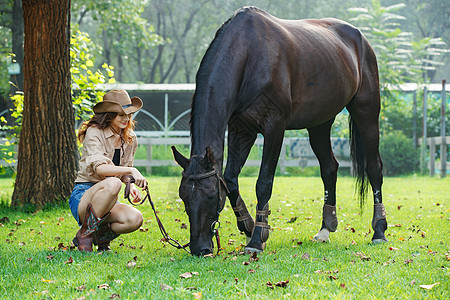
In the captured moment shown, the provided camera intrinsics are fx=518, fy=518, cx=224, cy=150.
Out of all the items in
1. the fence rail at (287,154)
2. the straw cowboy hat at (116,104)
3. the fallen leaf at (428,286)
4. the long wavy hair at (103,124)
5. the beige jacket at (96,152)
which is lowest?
the fence rail at (287,154)

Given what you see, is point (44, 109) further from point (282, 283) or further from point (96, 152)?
point (282, 283)

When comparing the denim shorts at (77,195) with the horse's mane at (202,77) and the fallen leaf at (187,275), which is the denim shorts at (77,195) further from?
the fallen leaf at (187,275)

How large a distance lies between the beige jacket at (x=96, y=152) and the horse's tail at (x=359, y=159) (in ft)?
9.10

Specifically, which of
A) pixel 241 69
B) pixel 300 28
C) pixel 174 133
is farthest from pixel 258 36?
pixel 174 133

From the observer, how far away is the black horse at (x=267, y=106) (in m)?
4.08

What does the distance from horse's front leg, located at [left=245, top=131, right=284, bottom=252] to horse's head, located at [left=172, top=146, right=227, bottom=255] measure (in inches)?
23.0

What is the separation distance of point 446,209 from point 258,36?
4656 mm

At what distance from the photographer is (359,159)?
6.12 meters

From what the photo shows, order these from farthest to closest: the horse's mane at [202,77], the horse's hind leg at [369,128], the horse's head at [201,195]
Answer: the horse's hind leg at [369,128]
the horse's mane at [202,77]
the horse's head at [201,195]

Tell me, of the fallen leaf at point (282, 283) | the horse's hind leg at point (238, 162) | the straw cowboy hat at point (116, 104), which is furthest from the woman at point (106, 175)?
the fallen leaf at point (282, 283)

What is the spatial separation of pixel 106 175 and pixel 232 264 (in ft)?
4.28

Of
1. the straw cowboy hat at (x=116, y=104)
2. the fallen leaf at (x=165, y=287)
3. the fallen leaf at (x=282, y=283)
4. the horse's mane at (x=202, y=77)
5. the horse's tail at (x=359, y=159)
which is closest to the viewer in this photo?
the fallen leaf at (x=165, y=287)

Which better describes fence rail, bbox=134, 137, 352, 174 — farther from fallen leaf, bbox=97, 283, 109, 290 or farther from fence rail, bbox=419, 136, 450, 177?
fallen leaf, bbox=97, 283, 109, 290

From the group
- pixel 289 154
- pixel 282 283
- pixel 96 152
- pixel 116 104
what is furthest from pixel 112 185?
pixel 289 154
